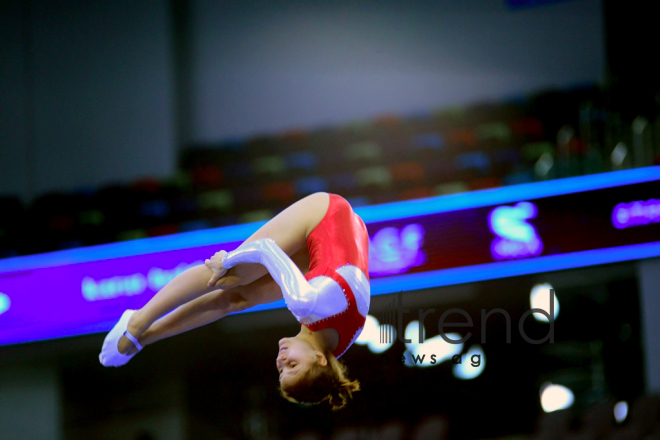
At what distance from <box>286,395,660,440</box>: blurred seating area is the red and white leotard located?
2356mm

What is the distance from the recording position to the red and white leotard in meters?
2.58

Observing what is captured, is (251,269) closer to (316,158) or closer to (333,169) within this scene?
(333,169)

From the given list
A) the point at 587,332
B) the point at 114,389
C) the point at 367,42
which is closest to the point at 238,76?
the point at 367,42

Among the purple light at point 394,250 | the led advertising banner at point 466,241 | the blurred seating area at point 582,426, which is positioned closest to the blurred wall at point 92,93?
the led advertising banner at point 466,241

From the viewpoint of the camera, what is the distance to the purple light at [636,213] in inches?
169

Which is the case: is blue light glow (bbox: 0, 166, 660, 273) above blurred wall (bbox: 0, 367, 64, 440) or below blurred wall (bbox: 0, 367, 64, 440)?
above

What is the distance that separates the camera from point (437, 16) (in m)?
6.41

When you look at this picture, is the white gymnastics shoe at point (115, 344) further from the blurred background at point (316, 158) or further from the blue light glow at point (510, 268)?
the blue light glow at point (510, 268)

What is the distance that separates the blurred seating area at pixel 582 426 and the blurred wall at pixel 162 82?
325 cm

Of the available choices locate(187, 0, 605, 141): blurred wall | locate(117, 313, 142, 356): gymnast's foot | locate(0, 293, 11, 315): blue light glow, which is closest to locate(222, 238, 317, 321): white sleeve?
locate(117, 313, 142, 356): gymnast's foot

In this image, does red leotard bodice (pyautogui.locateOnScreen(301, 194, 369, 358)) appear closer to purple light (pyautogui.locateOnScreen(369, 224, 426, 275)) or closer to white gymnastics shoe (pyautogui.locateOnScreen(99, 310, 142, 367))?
white gymnastics shoe (pyautogui.locateOnScreen(99, 310, 142, 367))

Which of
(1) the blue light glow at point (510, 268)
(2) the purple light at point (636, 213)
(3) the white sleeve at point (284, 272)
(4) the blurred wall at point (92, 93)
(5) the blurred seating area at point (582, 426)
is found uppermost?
(4) the blurred wall at point (92, 93)

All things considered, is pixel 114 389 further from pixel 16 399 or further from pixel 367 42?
pixel 367 42

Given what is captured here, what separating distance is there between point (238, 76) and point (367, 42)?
1556 millimetres
